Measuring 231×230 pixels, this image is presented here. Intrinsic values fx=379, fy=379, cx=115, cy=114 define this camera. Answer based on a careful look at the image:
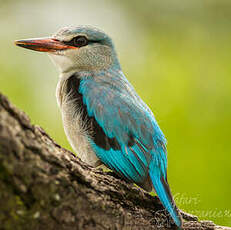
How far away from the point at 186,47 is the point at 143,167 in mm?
4142

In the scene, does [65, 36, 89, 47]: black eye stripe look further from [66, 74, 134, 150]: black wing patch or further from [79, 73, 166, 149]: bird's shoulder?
[79, 73, 166, 149]: bird's shoulder

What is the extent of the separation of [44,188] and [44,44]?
2907mm

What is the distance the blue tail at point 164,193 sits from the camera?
3586mm

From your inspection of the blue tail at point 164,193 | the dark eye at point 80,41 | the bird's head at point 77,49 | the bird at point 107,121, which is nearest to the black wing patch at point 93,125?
the bird at point 107,121

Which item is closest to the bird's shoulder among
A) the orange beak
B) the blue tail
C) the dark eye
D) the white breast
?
the white breast

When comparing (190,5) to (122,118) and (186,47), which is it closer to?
(186,47)

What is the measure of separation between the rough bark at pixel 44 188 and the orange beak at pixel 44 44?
2.19 meters

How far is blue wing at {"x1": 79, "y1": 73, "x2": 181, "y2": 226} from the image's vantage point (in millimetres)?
3975

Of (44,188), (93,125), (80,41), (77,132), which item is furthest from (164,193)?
(80,41)

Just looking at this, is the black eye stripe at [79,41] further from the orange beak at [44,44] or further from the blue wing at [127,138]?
the blue wing at [127,138]

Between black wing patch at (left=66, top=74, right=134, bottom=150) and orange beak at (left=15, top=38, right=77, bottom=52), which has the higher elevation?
orange beak at (left=15, top=38, right=77, bottom=52)

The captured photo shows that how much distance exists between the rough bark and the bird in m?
0.77

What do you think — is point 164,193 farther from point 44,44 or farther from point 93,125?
point 44,44

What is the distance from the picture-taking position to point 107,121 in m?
4.17
